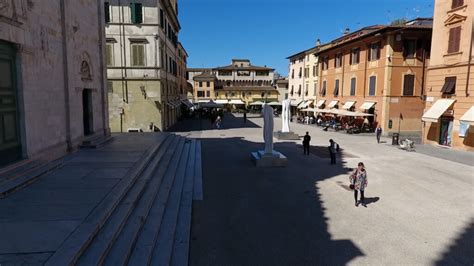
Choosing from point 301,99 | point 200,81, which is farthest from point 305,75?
point 200,81

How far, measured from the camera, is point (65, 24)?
12148 millimetres

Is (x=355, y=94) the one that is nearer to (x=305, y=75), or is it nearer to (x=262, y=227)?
(x=305, y=75)

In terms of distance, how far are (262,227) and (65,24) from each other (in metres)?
10.9

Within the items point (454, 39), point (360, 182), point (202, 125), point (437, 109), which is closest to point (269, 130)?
point (360, 182)

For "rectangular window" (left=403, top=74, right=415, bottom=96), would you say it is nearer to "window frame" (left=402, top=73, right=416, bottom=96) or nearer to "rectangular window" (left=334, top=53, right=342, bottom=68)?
"window frame" (left=402, top=73, right=416, bottom=96)

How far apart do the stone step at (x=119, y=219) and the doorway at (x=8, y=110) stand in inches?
143

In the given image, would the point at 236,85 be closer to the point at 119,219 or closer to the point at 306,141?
the point at 306,141

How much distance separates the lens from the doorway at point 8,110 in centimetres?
852

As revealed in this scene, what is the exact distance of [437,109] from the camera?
2148 cm

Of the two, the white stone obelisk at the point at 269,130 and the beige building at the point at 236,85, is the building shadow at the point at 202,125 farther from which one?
the beige building at the point at 236,85

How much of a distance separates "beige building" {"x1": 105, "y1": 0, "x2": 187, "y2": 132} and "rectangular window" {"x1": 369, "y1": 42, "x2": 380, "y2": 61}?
20551mm

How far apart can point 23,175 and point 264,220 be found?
6.85 metres

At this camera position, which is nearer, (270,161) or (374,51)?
(270,161)

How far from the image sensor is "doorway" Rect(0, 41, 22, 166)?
8523mm
